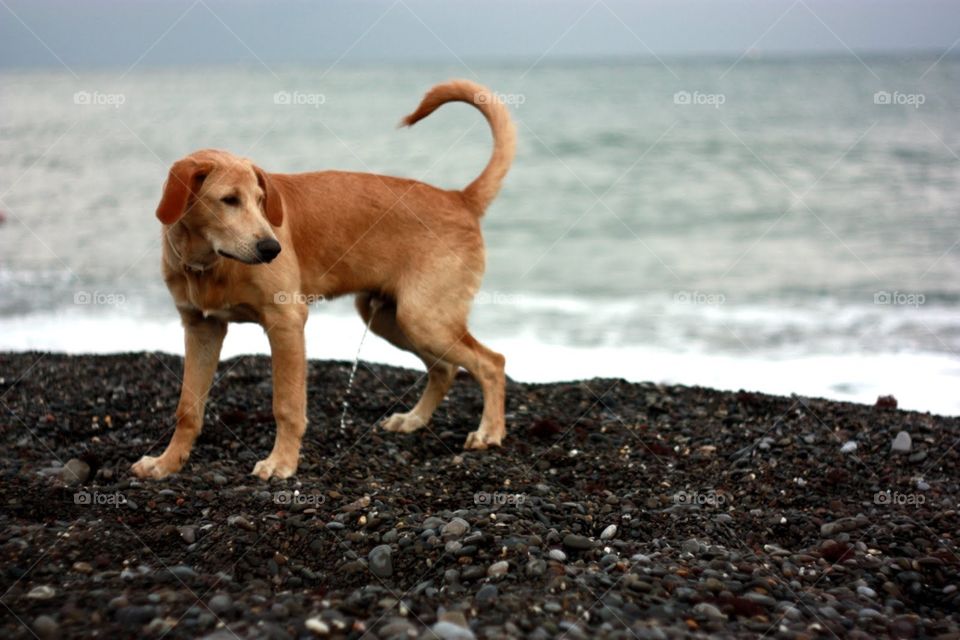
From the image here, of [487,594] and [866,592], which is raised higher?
[866,592]

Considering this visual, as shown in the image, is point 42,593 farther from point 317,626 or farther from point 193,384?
point 193,384

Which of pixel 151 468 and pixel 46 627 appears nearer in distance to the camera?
→ pixel 46 627

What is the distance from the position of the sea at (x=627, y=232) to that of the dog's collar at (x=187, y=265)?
3.45 meters

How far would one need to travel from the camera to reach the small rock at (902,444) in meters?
6.01

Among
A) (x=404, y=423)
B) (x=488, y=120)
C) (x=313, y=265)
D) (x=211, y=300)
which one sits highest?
(x=488, y=120)

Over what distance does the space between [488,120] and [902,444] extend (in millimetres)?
3400

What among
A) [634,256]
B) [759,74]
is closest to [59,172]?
[634,256]

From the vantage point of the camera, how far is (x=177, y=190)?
4.93 meters

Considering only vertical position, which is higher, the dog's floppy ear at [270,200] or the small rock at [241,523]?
the dog's floppy ear at [270,200]

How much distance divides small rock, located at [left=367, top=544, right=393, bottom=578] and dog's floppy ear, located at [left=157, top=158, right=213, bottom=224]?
2008mm

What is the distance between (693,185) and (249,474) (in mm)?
15916

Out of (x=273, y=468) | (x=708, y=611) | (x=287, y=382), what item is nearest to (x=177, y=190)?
(x=287, y=382)

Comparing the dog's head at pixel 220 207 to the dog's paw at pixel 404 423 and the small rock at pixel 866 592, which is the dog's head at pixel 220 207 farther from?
the small rock at pixel 866 592

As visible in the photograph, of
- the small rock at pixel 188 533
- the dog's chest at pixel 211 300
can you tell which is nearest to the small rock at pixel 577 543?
the small rock at pixel 188 533
